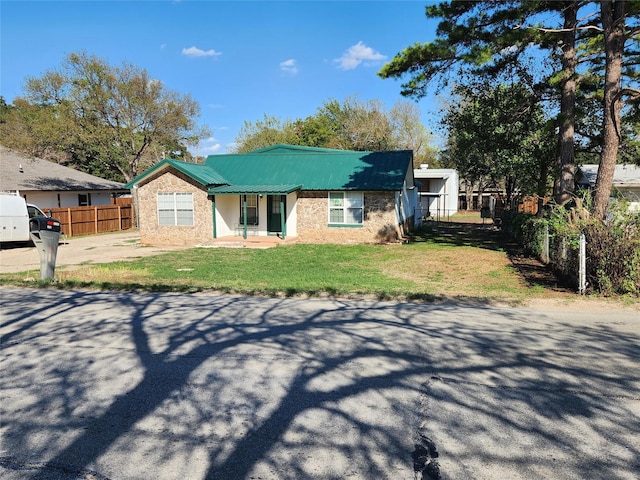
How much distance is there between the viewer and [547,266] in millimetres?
12891

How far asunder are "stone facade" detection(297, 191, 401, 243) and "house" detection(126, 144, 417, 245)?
0.14ft

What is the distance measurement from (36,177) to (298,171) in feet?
56.1

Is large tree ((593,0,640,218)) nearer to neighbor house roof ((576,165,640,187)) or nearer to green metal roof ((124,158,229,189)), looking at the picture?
neighbor house roof ((576,165,640,187))

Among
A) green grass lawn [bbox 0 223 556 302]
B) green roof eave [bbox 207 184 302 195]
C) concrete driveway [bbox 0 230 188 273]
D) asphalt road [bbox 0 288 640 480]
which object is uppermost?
green roof eave [bbox 207 184 302 195]

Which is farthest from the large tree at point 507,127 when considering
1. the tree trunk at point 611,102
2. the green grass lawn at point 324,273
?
the green grass lawn at point 324,273

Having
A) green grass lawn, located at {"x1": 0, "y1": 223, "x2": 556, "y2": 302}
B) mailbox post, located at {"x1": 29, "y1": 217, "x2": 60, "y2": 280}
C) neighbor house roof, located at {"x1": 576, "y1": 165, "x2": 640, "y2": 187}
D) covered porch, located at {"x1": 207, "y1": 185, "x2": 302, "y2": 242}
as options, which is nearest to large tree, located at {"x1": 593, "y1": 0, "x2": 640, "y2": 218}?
green grass lawn, located at {"x1": 0, "y1": 223, "x2": 556, "y2": 302}

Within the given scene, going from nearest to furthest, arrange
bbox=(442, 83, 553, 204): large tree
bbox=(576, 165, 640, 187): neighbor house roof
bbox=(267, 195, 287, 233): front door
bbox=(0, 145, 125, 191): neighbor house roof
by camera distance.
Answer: bbox=(442, 83, 553, 204): large tree < bbox=(267, 195, 287, 233): front door < bbox=(576, 165, 640, 187): neighbor house roof < bbox=(0, 145, 125, 191): neighbor house roof

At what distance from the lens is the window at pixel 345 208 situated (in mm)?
20125

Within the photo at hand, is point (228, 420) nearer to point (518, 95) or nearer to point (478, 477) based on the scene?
point (478, 477)

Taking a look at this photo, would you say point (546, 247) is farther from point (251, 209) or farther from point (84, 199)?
point (84, 199)

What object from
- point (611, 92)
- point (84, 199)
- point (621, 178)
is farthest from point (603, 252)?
point (84, 199)

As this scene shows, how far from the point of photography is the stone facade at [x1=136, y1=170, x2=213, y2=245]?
20.2 metres

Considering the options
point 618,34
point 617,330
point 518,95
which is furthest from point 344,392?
point 518,95

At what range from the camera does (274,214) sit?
21.6 metres
